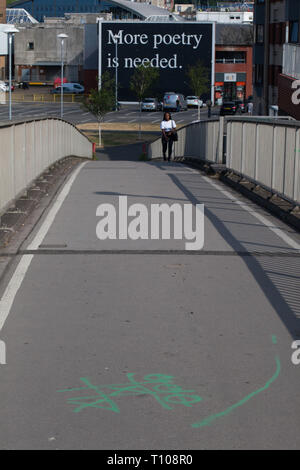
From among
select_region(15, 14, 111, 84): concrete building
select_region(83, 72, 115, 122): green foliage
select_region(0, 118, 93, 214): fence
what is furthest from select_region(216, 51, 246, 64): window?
select_region(0, 118, 93, 214): fence

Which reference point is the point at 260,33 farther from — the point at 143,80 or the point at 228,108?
the point at 143,80

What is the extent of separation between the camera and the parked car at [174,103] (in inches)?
3839

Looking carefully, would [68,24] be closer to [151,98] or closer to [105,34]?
[105,34]

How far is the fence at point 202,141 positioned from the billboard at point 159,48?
72.6 metres

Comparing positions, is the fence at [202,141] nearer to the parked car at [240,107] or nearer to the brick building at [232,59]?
the parked car at [240,107]

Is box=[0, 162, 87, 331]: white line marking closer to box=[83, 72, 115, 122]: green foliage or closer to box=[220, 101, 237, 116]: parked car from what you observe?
box=[83, 72, 115, 122]: green foliage

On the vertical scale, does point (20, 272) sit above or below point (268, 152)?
below

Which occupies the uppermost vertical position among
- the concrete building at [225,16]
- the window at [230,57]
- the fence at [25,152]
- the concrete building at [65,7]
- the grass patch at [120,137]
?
the concrete building at [65,7]

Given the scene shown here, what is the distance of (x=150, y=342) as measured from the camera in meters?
Result: 6.81

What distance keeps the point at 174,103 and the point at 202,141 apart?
7157cm

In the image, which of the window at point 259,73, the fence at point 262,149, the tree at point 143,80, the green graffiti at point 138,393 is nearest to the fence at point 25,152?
the fence at point 262,149

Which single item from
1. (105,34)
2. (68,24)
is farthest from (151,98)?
(68,24)

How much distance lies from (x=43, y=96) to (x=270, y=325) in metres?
110

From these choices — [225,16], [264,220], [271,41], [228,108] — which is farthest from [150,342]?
[225,16]
